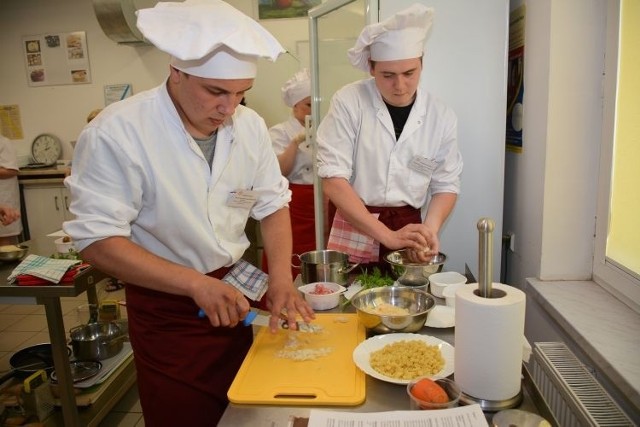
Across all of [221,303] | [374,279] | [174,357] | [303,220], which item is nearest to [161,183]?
[221,303]

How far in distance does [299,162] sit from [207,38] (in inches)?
77.4

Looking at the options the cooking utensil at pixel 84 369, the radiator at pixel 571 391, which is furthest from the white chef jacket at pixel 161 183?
the cooking utensil at pixel 84 369

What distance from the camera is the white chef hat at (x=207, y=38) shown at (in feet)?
3.58

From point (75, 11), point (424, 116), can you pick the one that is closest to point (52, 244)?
point (424, 116)

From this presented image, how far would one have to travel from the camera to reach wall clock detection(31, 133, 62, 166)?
4.83 metres

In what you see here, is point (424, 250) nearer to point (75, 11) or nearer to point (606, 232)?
point (606, 232)

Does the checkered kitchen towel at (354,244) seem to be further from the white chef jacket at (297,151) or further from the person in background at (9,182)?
the person in background at (9,182)

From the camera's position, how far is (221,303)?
1.12 meters

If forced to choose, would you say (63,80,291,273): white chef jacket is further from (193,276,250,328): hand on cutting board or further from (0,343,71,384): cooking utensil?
(0,343,71,384): cooking utensil

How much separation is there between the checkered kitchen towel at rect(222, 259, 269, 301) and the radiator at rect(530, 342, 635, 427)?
727mm

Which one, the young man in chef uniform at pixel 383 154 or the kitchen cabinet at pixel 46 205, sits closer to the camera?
the young man in chef uniform at pixel 383 154

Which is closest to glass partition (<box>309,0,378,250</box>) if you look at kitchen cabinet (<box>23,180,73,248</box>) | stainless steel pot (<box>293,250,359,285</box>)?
stainless steel pot (<box>293,250,359,285</box>)

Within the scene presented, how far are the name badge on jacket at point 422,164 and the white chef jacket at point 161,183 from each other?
24.1 inches

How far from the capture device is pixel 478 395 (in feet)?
2.97
